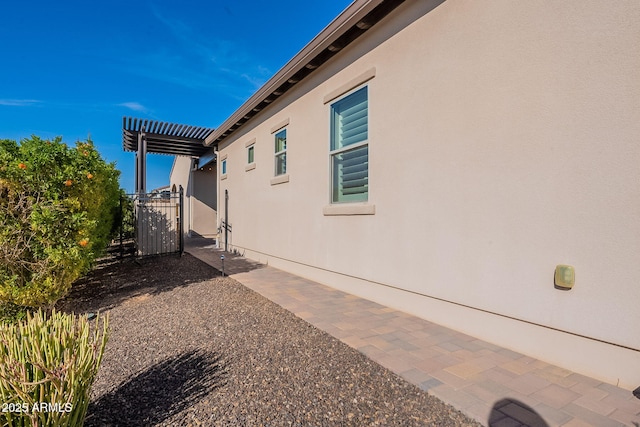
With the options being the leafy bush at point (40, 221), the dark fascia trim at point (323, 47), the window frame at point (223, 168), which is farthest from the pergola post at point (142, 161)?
Result: the leafy bush at point (40, 221)

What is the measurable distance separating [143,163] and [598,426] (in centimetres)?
1674

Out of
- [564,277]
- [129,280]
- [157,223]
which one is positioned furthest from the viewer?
[157,223]

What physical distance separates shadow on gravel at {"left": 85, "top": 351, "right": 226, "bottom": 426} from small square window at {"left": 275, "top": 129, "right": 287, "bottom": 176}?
5784 millimetres

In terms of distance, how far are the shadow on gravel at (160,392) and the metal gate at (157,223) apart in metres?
7.44

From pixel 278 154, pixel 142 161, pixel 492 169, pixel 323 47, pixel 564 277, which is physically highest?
pixel 323 47

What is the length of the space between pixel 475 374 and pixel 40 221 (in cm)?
516

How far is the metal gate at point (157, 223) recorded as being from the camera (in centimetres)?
988

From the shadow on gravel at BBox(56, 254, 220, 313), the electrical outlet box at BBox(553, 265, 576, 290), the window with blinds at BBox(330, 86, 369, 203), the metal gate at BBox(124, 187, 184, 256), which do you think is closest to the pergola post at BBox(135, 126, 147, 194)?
the metal gate at BBox(124, 187, 184, 256)

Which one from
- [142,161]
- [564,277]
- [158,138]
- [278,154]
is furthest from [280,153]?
[142,161]

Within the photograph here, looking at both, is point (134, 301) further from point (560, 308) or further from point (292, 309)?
point (560, 308)

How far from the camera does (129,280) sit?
6.94 metres

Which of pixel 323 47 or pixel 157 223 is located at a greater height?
pixel 323 47

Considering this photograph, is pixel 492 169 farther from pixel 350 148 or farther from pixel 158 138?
pixel 158 138

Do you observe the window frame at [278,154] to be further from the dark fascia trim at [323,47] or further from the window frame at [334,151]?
the window frame at [334,151]
